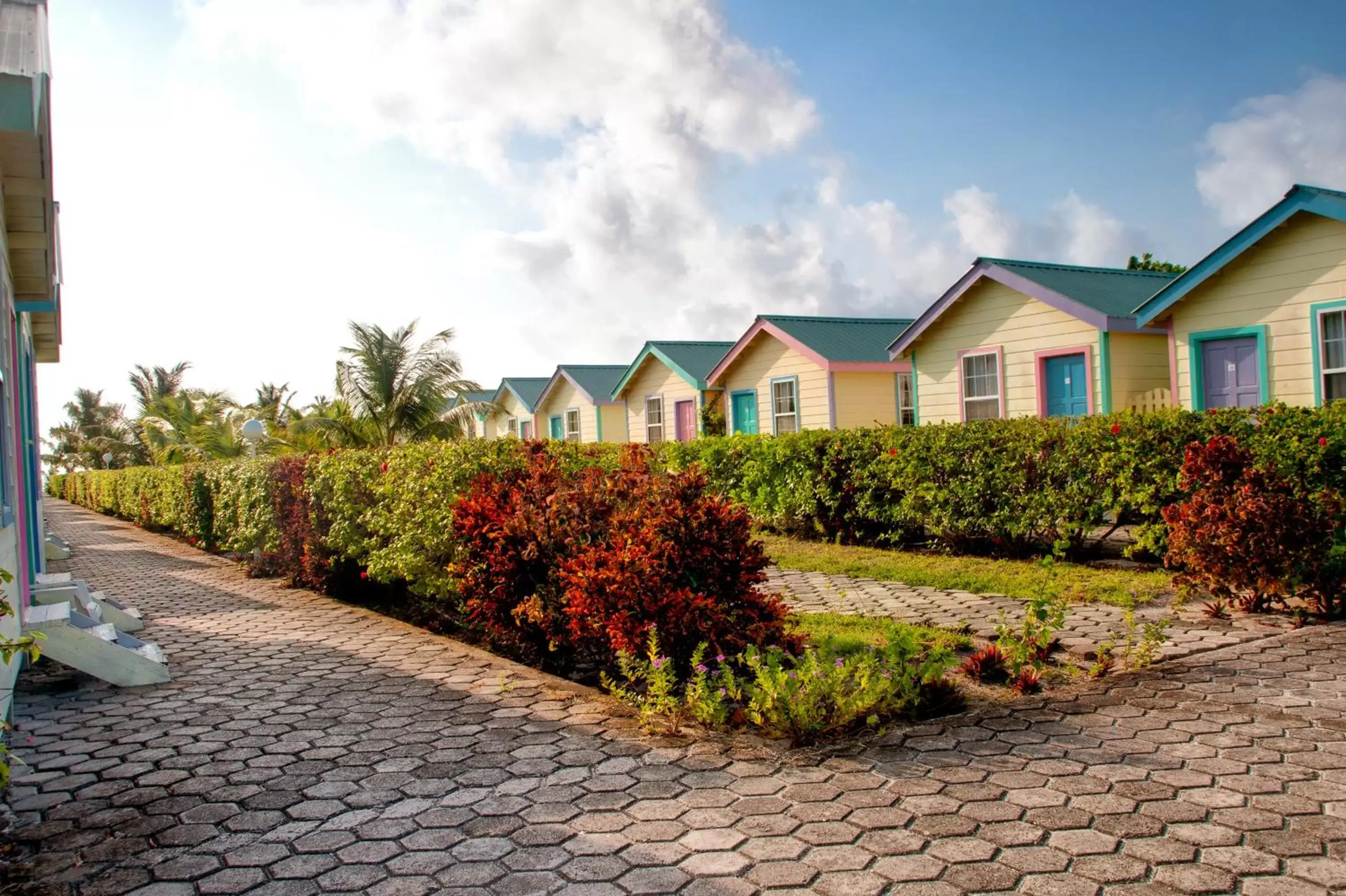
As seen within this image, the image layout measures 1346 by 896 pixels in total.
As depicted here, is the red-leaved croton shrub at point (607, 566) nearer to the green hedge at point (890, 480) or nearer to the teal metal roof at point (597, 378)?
the green hedge at point (890, 480)

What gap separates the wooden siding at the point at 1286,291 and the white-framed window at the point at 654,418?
51.1ft

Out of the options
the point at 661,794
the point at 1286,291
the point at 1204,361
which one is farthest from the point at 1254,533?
the point at 1204,361

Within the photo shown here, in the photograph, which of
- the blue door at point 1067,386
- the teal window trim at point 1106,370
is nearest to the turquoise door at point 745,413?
the blue door at point 1067,386

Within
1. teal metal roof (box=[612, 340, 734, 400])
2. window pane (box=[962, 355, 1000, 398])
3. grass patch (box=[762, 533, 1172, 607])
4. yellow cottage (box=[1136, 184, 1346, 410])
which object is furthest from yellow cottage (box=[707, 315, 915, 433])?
grass patch (box=[762, 533, 1172, 607])

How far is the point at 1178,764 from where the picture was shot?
14.4ft

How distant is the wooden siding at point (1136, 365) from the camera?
50.4 feet

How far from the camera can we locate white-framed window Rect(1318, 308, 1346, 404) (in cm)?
1235

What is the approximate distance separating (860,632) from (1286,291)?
376 inches

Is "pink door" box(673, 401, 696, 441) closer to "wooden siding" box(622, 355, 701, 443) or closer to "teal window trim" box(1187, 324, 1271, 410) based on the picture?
"wooden siding" box(622, 355, 701, 443)

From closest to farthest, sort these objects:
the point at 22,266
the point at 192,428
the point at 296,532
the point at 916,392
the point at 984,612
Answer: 1. the point at 984,612
2. the point at 22,266
3. the point at 296,532
4. the point at 916,392
5. the point at 192,428

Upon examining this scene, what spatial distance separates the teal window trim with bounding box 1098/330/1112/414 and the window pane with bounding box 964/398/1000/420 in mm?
2108

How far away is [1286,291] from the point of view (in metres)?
12.9

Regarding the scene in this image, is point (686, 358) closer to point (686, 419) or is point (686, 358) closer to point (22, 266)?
point (686, 419)

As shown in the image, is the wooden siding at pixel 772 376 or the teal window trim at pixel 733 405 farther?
the teal window trim at pixel 733 405
